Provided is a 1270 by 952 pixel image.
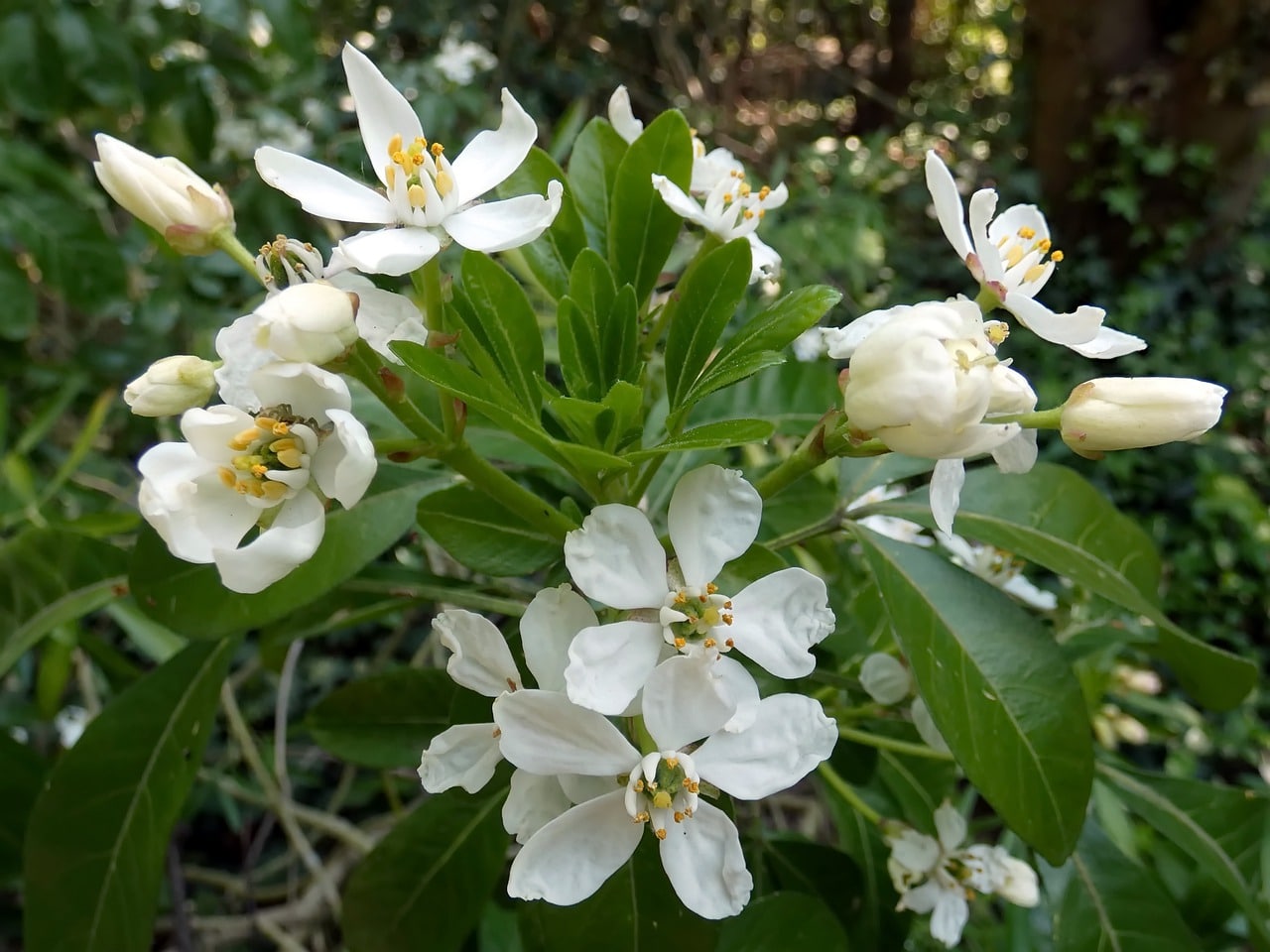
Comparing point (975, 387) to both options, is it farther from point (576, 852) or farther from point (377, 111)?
point (377, 111)

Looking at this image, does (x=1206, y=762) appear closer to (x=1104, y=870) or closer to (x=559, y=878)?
(x=1104, y=870)

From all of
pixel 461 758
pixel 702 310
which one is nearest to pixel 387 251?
pixel 702 310

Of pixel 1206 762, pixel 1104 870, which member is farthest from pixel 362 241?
pixel 1206 762

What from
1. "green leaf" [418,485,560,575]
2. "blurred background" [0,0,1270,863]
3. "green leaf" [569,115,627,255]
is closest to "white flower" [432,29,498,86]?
"blurred background" [0,0,1270,863]

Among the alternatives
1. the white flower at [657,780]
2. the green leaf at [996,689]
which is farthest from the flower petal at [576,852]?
the green leaf at [996,689]

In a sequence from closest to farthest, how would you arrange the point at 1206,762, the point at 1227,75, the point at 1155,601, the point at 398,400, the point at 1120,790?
the point at 398,400, the point at 1155,601, the point at 1120,790, the point at 1206,762, the point at 1227,75

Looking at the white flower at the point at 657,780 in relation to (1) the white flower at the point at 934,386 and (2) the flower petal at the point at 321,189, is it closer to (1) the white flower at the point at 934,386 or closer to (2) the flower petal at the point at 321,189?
(1) the white flower at the point at 934,386
